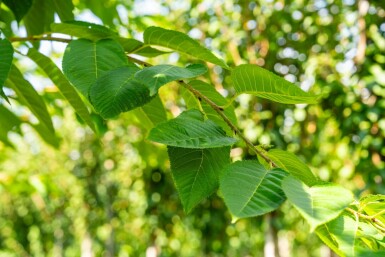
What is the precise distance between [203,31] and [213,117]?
3732mm

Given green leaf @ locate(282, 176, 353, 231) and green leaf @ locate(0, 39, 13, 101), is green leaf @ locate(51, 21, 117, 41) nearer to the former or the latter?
green leaf @ locate(0, 39, 13, 101)

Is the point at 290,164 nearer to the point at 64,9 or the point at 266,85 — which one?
the point at 266,85

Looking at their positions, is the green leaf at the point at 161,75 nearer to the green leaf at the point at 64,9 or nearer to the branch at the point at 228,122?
the branch at the point at 228,122

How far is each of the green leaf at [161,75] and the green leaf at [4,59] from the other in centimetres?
14

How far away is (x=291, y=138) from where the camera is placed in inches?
147

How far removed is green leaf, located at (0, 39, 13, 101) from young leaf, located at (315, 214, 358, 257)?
34 centimetres

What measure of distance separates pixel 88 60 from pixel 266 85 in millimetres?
196

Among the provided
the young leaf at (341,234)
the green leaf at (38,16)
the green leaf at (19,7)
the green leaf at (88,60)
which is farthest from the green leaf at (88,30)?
the young leaf at (341,234)

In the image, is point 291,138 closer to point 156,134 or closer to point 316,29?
point 316,29

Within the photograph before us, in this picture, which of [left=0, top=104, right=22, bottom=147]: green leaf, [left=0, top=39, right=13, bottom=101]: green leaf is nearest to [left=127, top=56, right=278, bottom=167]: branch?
[left=0, top=39, right=13, bottom=101]: green leaf

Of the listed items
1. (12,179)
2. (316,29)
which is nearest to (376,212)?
(12,179)

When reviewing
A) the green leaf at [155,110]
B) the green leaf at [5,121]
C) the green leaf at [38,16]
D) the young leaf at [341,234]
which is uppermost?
the green leaf at [38,16]

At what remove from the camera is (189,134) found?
44 cm

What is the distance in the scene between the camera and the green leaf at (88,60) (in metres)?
0.52
